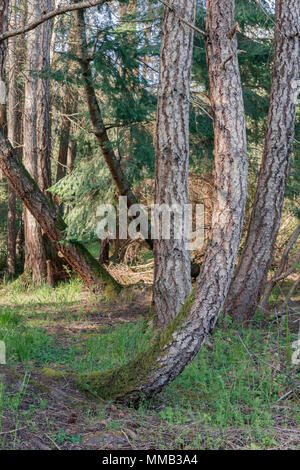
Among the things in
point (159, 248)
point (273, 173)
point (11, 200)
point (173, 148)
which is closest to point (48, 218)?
point (159, 248)

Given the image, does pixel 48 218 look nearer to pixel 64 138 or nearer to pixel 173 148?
pixel 173 148

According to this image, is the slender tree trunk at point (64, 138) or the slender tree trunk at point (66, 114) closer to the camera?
the slender tree trunk at point (66, 114)

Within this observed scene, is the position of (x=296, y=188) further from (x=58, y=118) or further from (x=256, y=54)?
(x=58, y=118)

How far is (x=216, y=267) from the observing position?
4047mm

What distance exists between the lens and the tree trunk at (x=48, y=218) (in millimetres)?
8578

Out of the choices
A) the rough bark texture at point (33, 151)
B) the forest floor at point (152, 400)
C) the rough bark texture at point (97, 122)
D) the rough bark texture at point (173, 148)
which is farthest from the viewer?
the rough bark texture at point (33, 151)

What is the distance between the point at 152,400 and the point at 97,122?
617 centimetres

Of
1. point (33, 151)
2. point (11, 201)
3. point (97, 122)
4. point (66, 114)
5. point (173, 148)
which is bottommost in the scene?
point (11, 201)

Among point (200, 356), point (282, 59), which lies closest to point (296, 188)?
point (282, 59)

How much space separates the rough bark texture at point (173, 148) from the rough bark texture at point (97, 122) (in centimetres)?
214

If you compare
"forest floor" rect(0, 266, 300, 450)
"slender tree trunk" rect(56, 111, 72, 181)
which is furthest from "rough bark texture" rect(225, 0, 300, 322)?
"slender tree trunk" rect(56, 111, 72, 181)

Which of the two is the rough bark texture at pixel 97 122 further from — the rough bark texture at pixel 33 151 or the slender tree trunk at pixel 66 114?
the slender tree trunk at pixel 66 114

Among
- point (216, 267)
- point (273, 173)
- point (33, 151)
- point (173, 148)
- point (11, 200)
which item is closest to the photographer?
point (216, 267)

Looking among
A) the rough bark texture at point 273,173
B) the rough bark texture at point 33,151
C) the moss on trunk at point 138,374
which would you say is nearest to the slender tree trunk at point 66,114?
the rough bark texture at point 33,151
